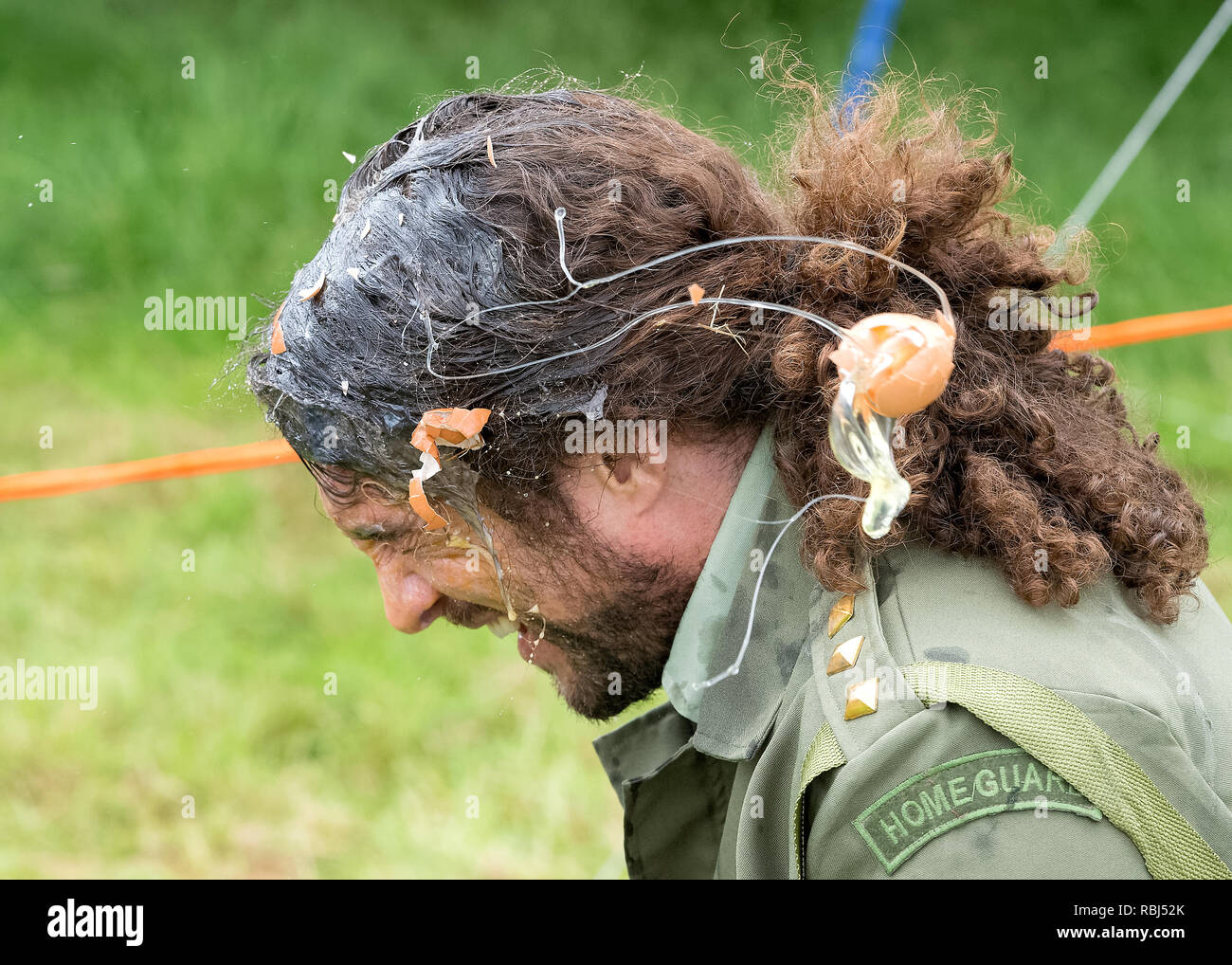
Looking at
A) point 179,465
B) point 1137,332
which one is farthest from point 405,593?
point 1137,332

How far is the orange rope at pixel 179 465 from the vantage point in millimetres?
4078

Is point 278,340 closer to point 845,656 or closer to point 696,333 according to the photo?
point 696,333

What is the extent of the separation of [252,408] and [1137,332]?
9.58 ft

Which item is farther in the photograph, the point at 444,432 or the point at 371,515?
the point at 371,515

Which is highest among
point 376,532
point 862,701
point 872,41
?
point 872,41

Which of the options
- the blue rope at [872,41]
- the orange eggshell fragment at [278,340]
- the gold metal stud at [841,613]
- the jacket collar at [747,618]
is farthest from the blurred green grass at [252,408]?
the gold metal stud at [841,613]

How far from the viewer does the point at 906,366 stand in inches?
57.2

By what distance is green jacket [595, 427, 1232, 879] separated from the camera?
4.74ft

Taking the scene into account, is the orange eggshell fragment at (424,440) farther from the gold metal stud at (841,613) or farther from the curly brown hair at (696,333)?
the gold metal stud at (841,613)

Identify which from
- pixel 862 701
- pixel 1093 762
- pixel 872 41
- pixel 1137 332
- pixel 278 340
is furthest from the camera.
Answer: pixel 872 41

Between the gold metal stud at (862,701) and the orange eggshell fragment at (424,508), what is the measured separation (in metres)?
0.74

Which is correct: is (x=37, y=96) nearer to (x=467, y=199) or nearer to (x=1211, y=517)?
(x=467, y=199)

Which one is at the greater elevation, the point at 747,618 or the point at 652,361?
the point at 652,361

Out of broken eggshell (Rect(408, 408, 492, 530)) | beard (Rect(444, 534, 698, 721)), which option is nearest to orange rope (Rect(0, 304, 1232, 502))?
beard (Rect(444, 534, 698, 721))
